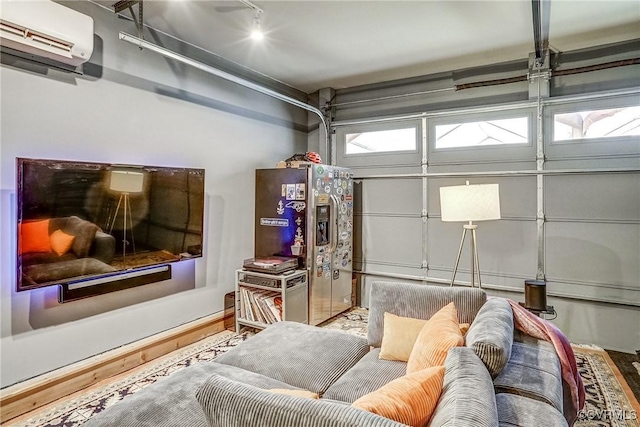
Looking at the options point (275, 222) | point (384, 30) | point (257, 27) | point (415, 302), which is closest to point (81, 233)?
point (275, 222)

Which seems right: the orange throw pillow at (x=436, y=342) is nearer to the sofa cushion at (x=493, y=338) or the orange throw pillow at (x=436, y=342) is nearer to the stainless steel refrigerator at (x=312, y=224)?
the sofa cushion at (x=493, y=338)

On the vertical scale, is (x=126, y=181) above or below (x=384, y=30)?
below

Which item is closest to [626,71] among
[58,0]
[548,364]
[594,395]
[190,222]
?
[594,395]

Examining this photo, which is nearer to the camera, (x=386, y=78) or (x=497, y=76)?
(x=497, y=76)

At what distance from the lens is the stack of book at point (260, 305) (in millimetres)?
3664

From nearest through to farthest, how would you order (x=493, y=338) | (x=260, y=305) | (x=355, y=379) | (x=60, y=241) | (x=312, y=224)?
(x=493, y=338) → (x=355, y=379) → (x=60, y=241) → (x=260, y=305) → (x=312, y=224)

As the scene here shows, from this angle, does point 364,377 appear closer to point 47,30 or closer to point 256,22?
point 256,22

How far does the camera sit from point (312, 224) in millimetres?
3957

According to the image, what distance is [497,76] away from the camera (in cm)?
412

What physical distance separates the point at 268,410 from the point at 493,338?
3.30ft

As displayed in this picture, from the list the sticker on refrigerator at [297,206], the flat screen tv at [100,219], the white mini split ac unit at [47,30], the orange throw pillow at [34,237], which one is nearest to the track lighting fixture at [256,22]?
the white mini split ac unit at [47,30]

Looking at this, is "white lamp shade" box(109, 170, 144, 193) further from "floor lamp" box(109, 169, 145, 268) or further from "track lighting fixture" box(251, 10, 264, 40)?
"track lighting fixture" box(251, 10, 264, 40)

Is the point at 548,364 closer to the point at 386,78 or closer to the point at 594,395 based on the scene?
the point at 594,395

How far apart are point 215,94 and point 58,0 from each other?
4.79ft
